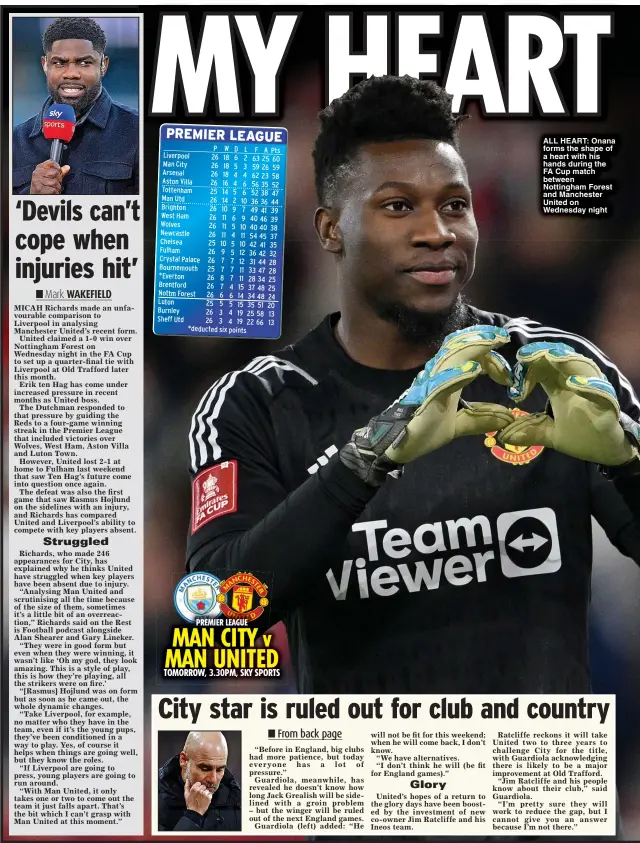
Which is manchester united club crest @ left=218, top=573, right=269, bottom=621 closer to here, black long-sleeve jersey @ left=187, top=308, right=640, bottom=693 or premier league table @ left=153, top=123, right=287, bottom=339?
black long-sleeve jersey @ left=187, top=308, right=640, bottom=693

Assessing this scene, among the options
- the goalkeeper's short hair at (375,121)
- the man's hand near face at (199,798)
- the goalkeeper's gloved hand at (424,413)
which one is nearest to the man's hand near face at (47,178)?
the goalkeeper's short hair at (375,121)

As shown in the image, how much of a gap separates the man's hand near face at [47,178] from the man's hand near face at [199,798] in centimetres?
207

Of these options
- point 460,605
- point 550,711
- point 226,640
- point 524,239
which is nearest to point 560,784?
point 550,711

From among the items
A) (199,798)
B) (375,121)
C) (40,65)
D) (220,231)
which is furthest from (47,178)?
(199,798)

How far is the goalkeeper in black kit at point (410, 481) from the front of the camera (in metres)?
3.28

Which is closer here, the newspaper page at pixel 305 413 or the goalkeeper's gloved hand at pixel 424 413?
the goalkeeper's gloved hand at pixel 424 413

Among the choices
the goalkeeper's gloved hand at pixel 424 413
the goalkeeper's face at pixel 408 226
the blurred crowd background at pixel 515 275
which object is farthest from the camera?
the blurred crowd background at pixel 515 275

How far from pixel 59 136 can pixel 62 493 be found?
4.01ft

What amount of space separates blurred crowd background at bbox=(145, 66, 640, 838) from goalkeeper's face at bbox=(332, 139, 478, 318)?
0.11 metres

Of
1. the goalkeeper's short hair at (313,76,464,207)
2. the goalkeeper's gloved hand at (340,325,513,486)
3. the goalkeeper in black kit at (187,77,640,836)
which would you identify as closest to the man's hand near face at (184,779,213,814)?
the goalkeeper in black kit at (187,77,640,836)

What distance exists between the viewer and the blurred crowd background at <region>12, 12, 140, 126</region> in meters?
3.44

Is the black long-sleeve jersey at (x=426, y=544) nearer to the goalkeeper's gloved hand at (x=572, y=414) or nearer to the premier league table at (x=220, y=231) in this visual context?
the goalkeeper's gloved hand at (x=572, y=414)

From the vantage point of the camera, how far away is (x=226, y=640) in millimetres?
3381

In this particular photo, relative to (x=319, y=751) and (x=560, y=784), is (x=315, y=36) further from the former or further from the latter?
(x=560, y=784)
